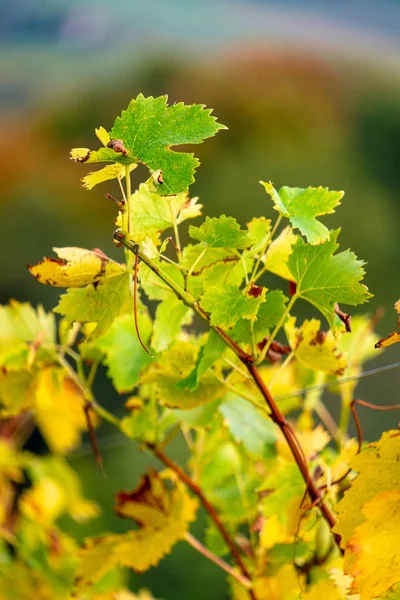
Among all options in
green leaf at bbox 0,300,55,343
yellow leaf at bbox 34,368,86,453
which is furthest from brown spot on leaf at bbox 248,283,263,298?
yellow leaf at bbox 34,368,86,453

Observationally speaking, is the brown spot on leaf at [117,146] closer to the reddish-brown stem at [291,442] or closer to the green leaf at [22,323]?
the reddish-brown stem at [291,442]

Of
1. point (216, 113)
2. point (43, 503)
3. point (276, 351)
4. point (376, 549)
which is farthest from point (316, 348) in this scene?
point (216, 113)

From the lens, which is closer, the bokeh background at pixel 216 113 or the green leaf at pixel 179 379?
the green leaf at pixel 179 379

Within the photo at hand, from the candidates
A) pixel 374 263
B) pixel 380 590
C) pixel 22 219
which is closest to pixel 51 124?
pixel 22 219

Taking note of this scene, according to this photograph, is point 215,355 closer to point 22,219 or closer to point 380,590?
point 380,590

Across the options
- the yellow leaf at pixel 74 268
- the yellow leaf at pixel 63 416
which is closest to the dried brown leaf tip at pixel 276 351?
the yellow leaf at pixel 74 268

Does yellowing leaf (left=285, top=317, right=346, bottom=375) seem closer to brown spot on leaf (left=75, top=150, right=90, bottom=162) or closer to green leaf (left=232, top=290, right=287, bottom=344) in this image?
green leaf (left=232, top=290, right=287, bottom=344)
